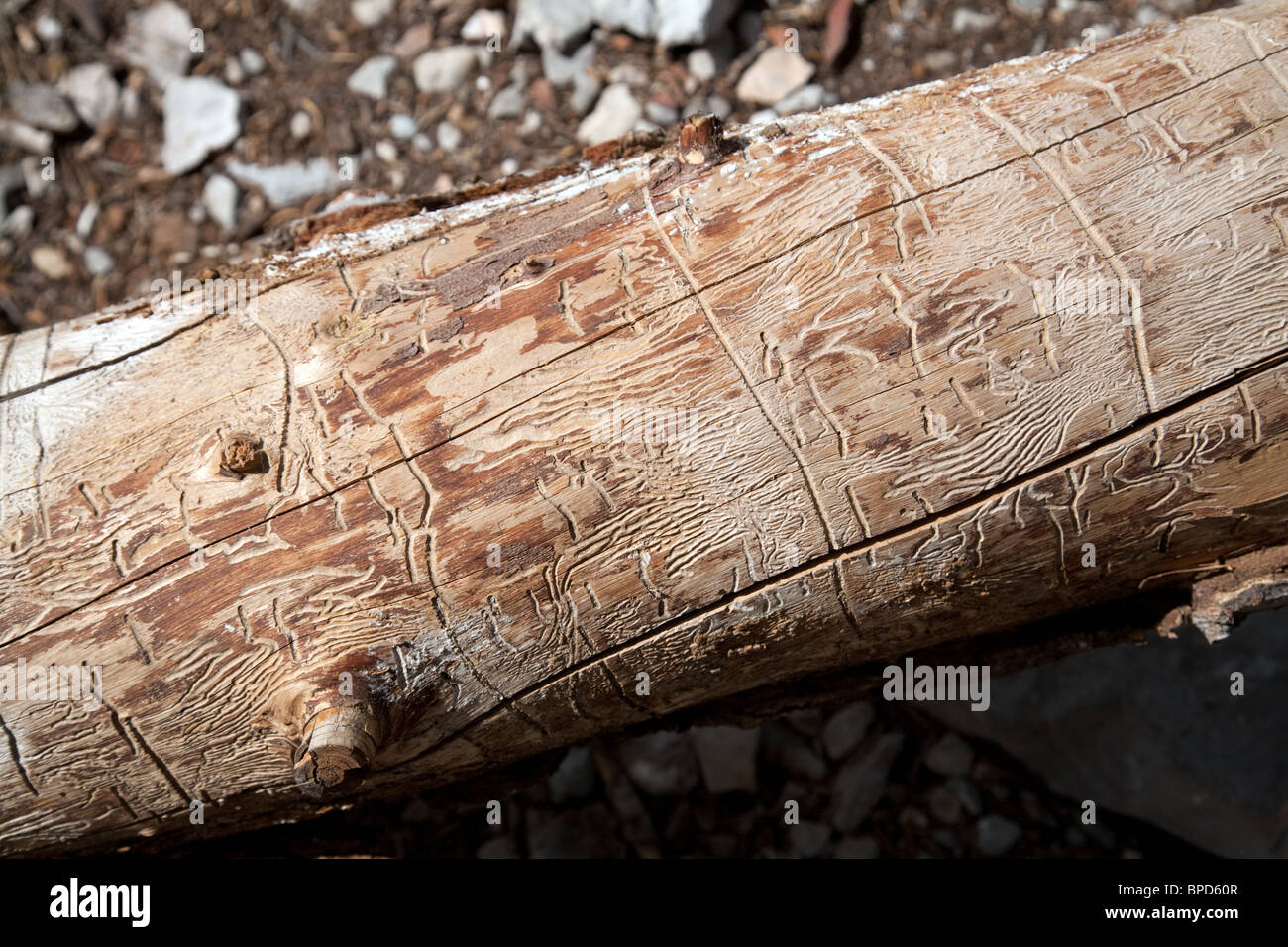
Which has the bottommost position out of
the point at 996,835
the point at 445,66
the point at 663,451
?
the point at 996,835

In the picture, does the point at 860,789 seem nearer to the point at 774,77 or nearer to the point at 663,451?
the point at 663,451

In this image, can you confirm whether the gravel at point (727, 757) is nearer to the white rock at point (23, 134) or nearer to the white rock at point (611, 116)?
the white rock at point (611, 116)

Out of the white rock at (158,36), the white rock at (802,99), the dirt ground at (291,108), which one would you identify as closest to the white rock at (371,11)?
the dirt ground at (291,108)

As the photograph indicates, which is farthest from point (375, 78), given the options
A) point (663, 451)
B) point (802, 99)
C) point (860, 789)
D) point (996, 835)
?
point (996, 835)

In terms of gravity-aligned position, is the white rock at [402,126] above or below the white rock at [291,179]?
above

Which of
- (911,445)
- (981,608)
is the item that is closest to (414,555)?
(911,445)

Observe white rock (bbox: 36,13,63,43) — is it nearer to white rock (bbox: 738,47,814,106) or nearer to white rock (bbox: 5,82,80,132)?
white rock (bbox: 5,82,80,132)
